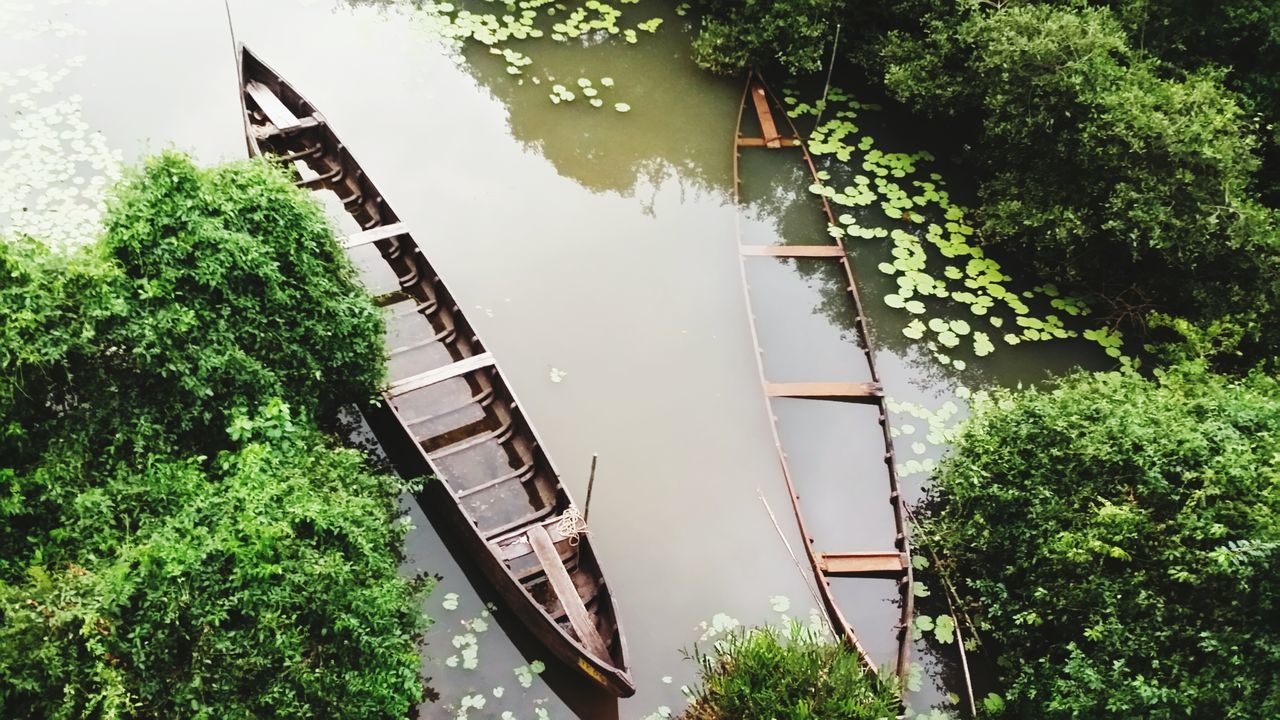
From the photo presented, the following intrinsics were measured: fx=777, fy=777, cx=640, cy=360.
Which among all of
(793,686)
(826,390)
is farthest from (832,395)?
(793,686)

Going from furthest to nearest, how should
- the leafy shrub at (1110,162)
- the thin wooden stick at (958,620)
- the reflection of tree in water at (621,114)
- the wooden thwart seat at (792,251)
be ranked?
the reflection of tree in water at (621,114) < the wooden thwart seat at (792,251) < the leafy shrub at (1110,162) < the thin wooden stick at (958,620)

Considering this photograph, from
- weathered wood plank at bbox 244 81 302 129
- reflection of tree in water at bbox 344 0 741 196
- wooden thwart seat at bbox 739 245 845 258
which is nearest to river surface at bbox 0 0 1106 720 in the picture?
reflection of tree in water at bbox 344 0 741 196

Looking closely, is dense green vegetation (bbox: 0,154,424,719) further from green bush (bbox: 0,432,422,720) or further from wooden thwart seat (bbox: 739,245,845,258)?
wooden thwart seat (bbox: 739,245,845,258)

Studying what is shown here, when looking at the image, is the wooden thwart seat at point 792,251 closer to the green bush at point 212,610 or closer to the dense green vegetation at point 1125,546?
the dense green vegetation at point 1125,546

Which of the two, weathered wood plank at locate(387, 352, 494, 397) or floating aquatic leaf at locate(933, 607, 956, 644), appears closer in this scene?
floating aquatic leaf at locate(933, 607, 956, 644)

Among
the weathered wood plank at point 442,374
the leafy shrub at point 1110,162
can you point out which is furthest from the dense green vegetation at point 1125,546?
the weathered wood plank at point 442,374

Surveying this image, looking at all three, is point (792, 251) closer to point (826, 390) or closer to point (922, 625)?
point (826, 390)

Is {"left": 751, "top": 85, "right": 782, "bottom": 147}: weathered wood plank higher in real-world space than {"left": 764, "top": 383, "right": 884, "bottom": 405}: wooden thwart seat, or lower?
higher
